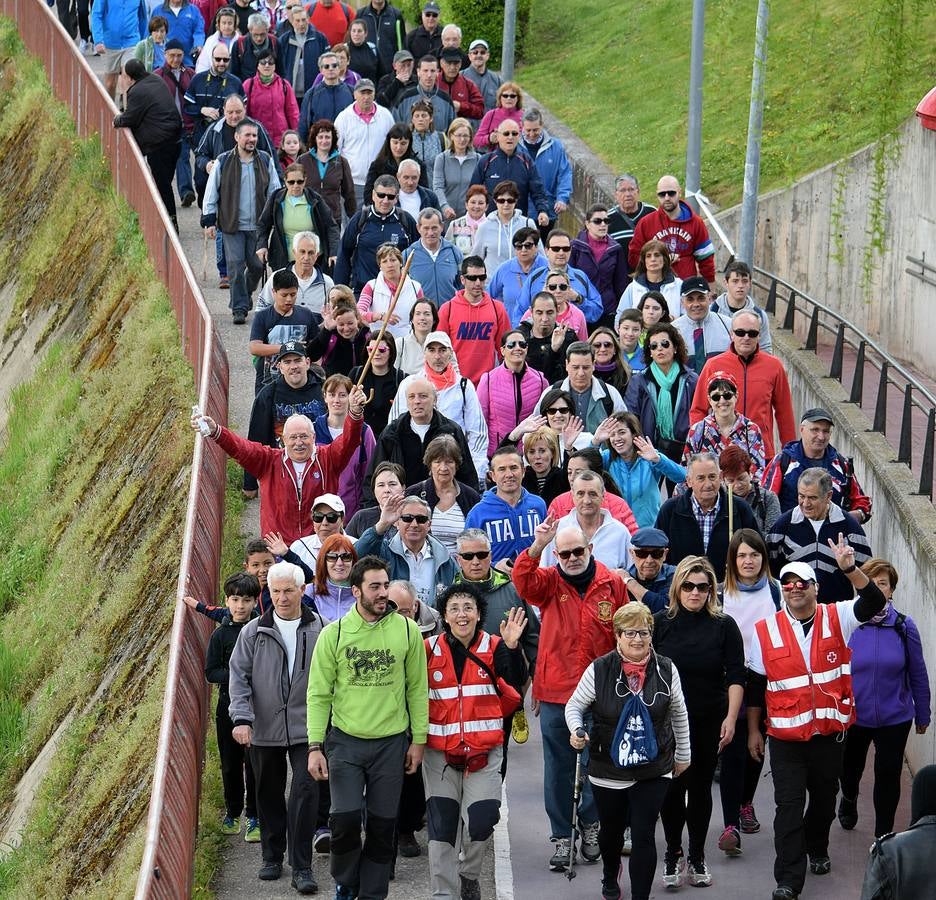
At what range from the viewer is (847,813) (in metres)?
11.6

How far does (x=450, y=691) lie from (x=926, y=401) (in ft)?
20.0

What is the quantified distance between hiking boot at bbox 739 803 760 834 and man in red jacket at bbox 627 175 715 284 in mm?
6504

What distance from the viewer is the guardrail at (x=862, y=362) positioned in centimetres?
1444

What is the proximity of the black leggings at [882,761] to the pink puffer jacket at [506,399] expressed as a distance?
344cm

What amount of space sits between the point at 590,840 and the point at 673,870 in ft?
1.66

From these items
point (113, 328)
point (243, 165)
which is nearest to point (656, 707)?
point (243, 165)

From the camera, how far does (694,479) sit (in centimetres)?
1184

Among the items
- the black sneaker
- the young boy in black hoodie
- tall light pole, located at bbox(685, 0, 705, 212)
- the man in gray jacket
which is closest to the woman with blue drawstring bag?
the man in gray jacket

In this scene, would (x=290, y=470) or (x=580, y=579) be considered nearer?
(x=580, y=579)

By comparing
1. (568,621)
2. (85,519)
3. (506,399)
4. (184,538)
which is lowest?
(85,519)

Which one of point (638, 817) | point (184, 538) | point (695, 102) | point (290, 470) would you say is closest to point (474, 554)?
point (638, 817)

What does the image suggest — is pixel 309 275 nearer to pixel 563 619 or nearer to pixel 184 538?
pixel 184 538

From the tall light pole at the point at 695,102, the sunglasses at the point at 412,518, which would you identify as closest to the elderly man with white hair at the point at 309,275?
the sunglasses at the point at 412,518

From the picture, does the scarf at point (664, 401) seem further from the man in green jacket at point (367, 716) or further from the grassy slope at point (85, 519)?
the man in green jacket at point (367, 716)
